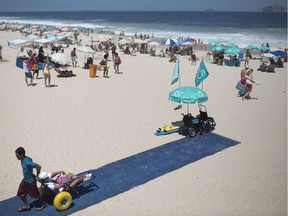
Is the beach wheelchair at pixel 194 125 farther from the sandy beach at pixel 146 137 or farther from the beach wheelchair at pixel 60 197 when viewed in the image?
the beach wheelchair at pixel 60 197

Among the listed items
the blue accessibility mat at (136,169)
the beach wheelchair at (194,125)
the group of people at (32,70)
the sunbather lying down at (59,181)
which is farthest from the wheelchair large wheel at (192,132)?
the group of people at (32,70)

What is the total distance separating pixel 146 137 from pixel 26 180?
4.11 metres

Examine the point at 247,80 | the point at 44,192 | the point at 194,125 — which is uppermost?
the point at 247,80

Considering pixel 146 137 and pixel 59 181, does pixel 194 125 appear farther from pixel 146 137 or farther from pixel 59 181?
pixel 59 181

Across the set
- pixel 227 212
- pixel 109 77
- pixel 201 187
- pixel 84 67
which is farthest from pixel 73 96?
pixel 227 212

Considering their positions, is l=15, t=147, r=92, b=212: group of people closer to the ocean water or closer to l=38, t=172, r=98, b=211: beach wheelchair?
l=38, t=172, r=98, b=211: beach wheelchair

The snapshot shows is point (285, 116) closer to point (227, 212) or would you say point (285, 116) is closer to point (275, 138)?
point (275, 138)

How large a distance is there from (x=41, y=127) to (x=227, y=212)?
628 cm

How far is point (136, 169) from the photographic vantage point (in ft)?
22.2

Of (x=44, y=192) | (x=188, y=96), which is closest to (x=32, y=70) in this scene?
(x=188, y=96)

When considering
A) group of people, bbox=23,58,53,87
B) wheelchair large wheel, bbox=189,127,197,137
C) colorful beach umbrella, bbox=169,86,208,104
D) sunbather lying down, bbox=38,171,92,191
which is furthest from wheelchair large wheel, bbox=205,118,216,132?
group of people, bbox=23,58,53,87

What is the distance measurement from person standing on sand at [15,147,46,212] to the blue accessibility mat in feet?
0.57

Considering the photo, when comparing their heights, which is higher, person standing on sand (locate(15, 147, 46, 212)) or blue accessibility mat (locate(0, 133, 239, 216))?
person standing on sand (locate(15, 147, 46, 212))

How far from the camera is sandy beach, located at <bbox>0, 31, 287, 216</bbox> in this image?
575cm
